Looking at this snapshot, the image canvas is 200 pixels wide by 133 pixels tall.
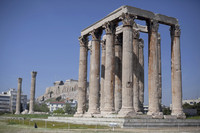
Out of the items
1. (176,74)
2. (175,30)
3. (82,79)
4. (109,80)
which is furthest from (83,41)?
(176,74)

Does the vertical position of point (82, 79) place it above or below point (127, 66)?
below

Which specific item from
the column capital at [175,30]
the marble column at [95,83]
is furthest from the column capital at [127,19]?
the marble column at [95,83]

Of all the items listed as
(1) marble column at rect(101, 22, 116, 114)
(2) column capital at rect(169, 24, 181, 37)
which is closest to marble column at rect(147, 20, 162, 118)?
(2) column capital at rect(169, 24, 181, 37)

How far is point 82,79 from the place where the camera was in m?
51.0

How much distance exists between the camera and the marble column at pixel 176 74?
4141cm

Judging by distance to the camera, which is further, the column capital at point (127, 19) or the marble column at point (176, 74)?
the marble column at point (176, 74)

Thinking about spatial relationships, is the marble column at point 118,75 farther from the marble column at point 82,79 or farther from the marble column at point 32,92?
A: the marble column at point 32,92

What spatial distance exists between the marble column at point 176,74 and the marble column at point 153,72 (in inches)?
166

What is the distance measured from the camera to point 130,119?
107 feet

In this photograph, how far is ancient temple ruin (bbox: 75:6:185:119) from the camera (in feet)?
123

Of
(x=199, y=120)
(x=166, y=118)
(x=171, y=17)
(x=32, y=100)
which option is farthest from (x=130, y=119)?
(x=32, y=100)

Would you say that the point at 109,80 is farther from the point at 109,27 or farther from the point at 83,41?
the point at 83,41

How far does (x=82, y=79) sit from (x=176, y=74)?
17.2m

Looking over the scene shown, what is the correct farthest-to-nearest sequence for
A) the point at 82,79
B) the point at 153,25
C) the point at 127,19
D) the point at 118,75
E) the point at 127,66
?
1. the point at 82,79
2. the point at 118,75
3. the point at 153,25
4. the point at 127,19
5. the point at 127,66
